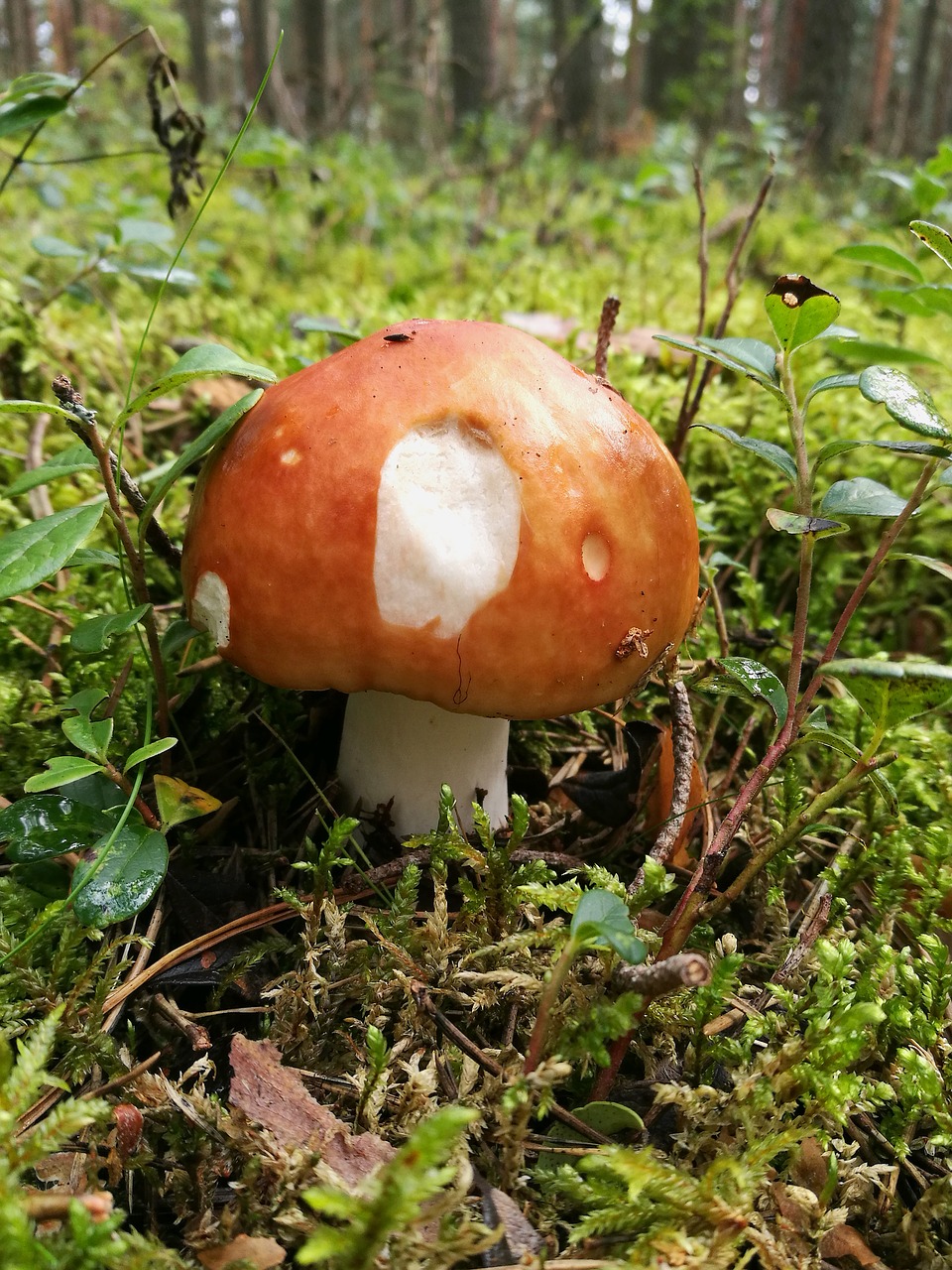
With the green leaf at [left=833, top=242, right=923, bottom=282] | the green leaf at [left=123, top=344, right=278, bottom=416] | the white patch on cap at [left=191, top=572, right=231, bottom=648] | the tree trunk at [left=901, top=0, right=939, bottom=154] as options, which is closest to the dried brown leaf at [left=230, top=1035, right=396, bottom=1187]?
the white patch on cap at [left=191, top=572, right=231, bottom=648]

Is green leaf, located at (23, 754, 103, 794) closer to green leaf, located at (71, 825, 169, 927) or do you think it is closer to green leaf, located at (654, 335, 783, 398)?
green leaf, located at (71, 825, 169, 927)

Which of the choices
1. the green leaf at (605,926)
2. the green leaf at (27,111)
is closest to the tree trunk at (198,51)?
the green leaf at (27,111)

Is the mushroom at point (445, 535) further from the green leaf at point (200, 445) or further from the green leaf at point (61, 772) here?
the green leaf at point (61, 772)

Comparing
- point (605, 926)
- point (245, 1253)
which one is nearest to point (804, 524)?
point (605, 926)

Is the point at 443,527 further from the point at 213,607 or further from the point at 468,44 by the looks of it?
the point at 468,44

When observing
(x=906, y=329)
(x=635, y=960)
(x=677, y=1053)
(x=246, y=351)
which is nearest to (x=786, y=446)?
(x=906, y=329)
